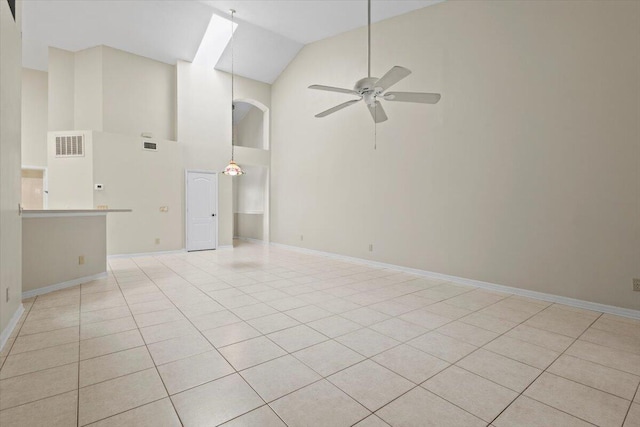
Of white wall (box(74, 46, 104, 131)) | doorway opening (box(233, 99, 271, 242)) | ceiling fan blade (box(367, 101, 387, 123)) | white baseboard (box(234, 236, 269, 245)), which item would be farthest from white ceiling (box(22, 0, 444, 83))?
white baseboard (box(234, 236, 269, 245))

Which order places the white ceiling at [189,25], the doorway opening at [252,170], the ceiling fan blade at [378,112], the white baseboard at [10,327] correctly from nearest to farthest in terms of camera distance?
the white baseboard at [10,327] → the ceiling fan blade at [378,112] → the white ceiling at [189,25] → the doorway opening at [252,170]

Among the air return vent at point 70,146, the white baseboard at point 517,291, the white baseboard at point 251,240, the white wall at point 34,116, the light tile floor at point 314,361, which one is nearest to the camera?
the light tile floor at point 314,361

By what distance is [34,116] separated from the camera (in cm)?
754

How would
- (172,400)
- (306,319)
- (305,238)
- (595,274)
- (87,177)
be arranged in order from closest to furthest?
(172,400) < (306,319) < (595,274) < (87,177) < (305,238)

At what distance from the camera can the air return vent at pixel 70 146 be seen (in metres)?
6.21

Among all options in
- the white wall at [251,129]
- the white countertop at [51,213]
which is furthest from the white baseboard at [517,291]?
the white wall at [251,129]

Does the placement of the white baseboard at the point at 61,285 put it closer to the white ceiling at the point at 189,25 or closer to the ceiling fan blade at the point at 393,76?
the ceiling fan blade at the point at 393,76

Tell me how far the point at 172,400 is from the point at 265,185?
735 cm

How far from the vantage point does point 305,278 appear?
16.1 feet

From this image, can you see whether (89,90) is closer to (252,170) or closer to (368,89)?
(252,170)

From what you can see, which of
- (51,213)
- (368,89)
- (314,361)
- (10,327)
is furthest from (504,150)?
(51,213)

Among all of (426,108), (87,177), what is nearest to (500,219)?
(426,108)

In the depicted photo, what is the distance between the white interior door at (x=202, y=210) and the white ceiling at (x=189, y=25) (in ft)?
9.41

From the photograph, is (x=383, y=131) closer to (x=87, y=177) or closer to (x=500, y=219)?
(x=500, y=219)
